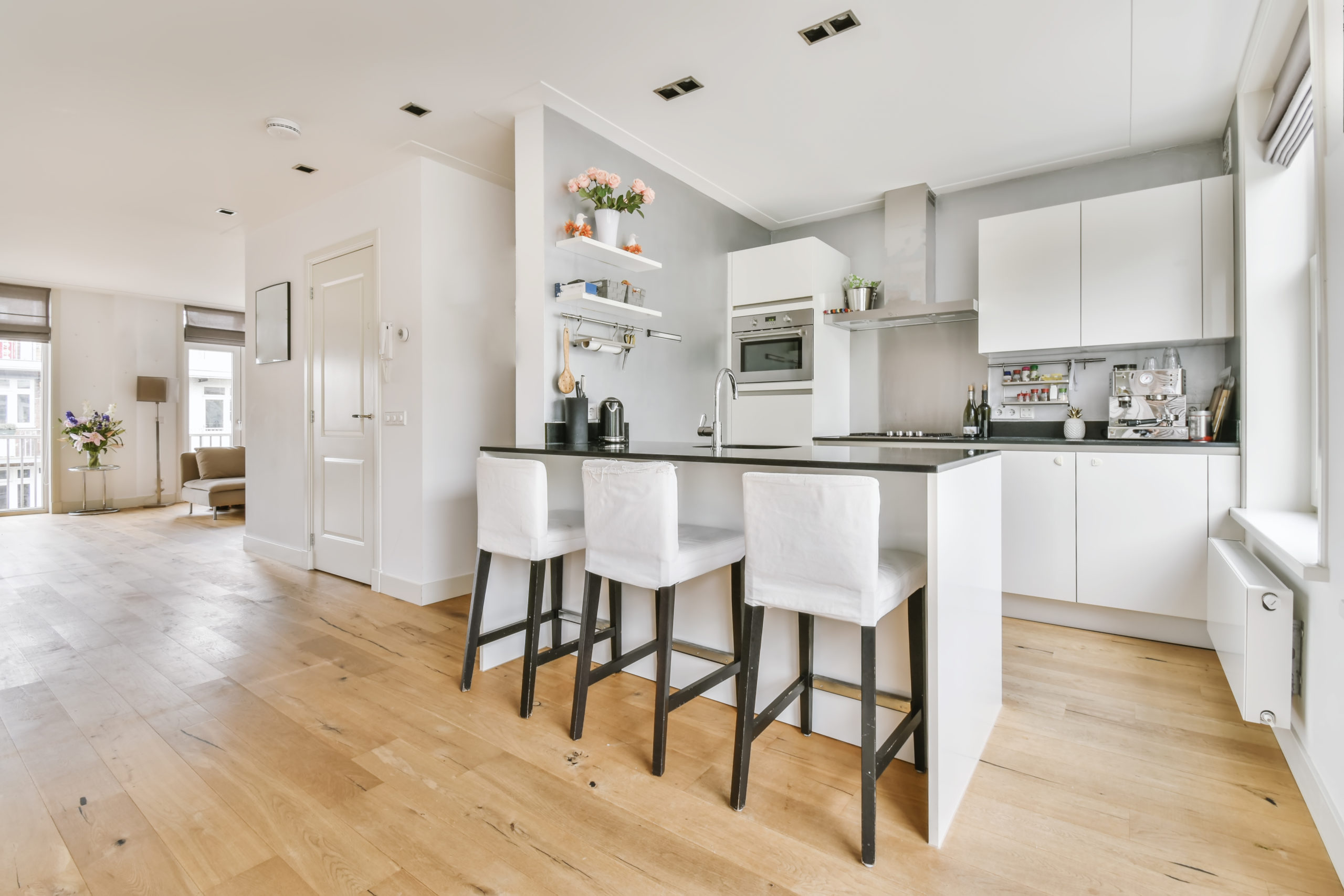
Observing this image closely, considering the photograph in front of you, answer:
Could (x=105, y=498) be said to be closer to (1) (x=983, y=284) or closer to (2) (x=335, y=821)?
(2) (x=335, y=821)

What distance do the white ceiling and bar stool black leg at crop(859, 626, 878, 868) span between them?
217 cm

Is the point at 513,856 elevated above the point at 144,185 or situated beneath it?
situated beneath

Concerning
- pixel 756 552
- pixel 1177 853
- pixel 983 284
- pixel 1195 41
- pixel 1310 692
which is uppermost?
pixel 1195 41

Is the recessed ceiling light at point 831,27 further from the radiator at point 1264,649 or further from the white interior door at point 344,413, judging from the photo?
the white interior door at point 344,413

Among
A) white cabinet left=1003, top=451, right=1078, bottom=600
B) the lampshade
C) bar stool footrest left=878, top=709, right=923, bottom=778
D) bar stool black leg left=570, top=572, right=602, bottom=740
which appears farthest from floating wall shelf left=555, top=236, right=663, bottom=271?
the lampshade

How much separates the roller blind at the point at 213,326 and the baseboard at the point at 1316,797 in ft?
32.2

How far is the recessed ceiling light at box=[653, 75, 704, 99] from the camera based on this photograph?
2.69 m

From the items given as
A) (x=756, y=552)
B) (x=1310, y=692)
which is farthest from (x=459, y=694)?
(x=1310, y=692)

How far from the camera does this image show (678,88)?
2750 millimetres

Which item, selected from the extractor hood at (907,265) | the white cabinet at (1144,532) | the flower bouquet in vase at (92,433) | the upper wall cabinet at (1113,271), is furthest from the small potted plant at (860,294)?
the flower bouquet in vase at (92,433)

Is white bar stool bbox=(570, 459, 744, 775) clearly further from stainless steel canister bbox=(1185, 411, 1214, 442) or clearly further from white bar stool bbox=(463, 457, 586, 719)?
stainless steel canister bbox=(1185, 411, 1214, 442)

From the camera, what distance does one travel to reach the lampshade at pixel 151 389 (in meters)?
7.40

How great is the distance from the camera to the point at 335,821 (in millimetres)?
1574

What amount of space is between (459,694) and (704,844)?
1.21m
